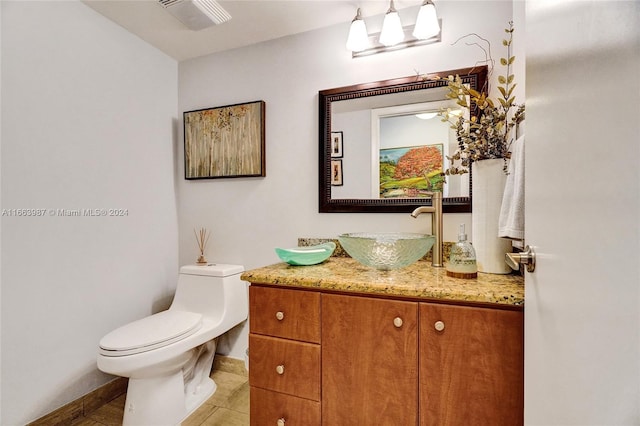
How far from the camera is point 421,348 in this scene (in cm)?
101

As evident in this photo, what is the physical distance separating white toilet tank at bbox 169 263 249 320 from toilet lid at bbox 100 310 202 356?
A: 12cm

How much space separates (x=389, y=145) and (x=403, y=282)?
0.88m

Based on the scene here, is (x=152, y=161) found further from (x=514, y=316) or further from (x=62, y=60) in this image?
(x=514, y=316)

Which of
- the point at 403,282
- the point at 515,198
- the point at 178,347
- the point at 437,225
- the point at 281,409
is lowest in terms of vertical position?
the point at 281,409

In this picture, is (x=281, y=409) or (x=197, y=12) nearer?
(x=281, y=409)

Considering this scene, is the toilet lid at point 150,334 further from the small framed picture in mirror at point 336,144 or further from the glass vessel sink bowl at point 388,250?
the small framed picture in mirror at point 336,144

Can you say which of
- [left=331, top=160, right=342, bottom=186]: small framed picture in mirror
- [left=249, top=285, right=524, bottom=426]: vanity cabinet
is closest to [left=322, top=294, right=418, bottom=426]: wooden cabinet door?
[left=249, top=285, right=524, bottom=426]: vanity cabinet

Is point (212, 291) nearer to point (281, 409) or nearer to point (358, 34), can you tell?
point (281, 409)

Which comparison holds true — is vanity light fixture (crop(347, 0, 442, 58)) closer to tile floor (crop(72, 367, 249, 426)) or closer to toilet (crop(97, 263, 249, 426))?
toilet (crop(97, 263, 249, 426))

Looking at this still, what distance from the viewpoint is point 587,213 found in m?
0.42

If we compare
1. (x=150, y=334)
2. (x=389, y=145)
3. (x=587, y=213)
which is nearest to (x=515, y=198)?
(x=587, y=213)

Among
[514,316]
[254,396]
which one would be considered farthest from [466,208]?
[254,396]

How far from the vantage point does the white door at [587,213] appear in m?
0.32

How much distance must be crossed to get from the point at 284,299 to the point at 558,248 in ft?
3.01
